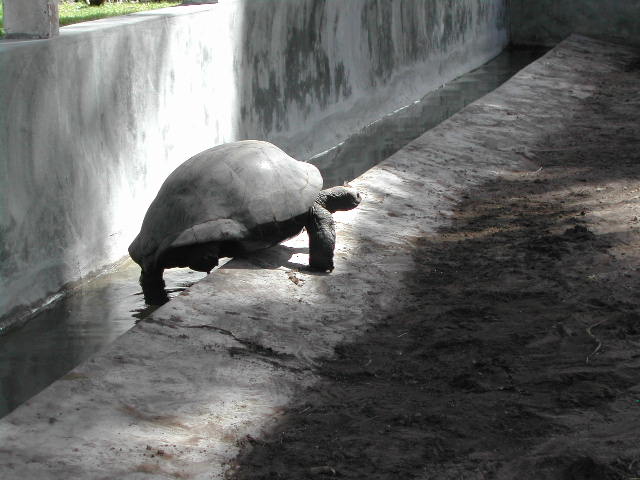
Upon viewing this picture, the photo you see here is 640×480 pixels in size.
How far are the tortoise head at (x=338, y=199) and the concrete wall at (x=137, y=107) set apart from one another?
1482 mm

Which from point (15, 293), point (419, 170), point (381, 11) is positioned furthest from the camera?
point (381, 11)

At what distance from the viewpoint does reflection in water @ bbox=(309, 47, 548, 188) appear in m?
9.73

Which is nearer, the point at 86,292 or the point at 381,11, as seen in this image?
the point at 86,292

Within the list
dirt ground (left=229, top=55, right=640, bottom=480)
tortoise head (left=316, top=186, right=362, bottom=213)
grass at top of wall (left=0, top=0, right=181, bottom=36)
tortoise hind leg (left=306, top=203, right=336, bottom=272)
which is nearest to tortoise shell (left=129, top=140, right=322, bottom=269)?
tortoise hind leg (left=306, top=203, right=336, bottom=272)

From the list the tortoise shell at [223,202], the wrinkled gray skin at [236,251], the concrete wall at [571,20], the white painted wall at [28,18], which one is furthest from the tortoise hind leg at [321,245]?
the concrete wall at [571,20]

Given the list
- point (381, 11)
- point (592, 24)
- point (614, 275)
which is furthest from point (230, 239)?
point (592, 24)

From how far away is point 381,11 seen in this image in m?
12.5

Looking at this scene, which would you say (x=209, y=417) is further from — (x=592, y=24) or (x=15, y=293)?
(x=592, y=24)

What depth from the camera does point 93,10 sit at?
1312 centimetres

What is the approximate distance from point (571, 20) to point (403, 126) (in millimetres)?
9656

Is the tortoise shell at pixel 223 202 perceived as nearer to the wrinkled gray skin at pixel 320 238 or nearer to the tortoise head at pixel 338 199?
the wrinkled gray skin at pixel 320 238

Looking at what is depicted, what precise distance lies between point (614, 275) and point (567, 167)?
3.48m

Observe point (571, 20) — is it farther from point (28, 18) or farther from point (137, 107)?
point (28, 18)

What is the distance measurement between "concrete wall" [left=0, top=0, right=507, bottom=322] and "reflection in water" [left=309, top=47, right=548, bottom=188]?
25cm
